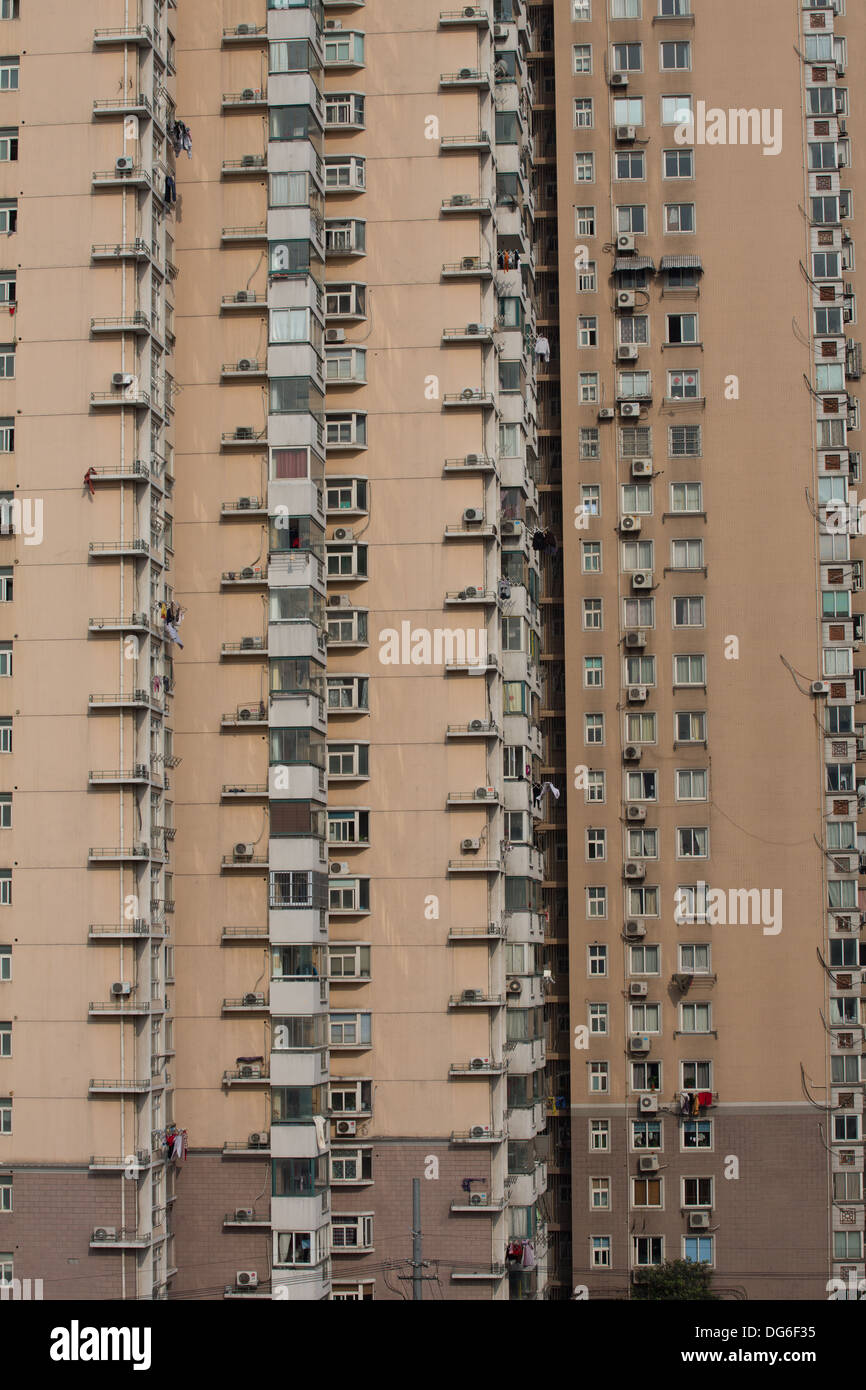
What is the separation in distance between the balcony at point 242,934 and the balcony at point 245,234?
14.6m

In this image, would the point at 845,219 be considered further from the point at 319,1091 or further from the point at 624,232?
the point at 319,1091

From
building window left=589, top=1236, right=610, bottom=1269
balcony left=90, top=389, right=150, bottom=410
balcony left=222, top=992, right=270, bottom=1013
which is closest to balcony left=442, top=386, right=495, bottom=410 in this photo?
balcony left=90, top=389, right=150, bottom=410

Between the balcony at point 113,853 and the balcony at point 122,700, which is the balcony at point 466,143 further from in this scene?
the balcony at point 113,853

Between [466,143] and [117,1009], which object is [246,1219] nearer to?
[117,1009]

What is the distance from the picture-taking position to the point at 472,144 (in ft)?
132

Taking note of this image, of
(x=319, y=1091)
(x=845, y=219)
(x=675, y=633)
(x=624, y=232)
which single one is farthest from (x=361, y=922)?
(x=845, y=219)

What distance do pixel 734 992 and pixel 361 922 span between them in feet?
39.6

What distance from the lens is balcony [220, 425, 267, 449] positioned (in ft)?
126

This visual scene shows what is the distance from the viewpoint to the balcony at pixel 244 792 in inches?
1476

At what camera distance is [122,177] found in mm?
36500

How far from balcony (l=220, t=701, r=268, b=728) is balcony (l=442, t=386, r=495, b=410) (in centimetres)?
796

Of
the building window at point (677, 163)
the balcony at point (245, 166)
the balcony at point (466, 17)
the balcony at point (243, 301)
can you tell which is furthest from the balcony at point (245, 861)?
the building window at point (677, 163)
